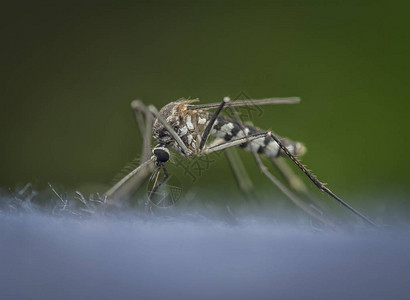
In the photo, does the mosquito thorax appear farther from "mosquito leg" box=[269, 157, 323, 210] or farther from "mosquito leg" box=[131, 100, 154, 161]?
"mosquito leg" box=[269, 157, 323, 210]

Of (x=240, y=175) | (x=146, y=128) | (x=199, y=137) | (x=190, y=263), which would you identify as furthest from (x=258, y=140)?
(x=190, y=263)

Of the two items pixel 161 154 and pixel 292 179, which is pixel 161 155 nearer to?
pixel 161 154

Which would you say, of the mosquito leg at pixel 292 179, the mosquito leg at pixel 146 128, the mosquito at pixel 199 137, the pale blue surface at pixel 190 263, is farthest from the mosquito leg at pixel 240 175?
the pale blue surface at pixel 190 263

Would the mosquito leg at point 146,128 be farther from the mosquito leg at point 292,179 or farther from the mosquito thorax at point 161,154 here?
the mosquito leg at point 292,179

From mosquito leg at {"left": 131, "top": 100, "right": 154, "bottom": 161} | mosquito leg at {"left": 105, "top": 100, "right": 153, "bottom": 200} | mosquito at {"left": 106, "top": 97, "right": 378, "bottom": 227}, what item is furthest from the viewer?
mosquito leg at {"left": 131, "top": 100, "right": 154, "bottom": 161}

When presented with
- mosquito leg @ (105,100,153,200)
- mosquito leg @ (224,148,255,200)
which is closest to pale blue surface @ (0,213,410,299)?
mosquito leg @ (105,100,153,200)

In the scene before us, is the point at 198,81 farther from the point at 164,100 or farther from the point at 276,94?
the point at 276,94

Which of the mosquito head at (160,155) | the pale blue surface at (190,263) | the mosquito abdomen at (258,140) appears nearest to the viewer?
the pale blue surface at (190,263)

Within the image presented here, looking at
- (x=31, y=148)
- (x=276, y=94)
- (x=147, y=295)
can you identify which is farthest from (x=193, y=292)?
(x=31, y=148)
